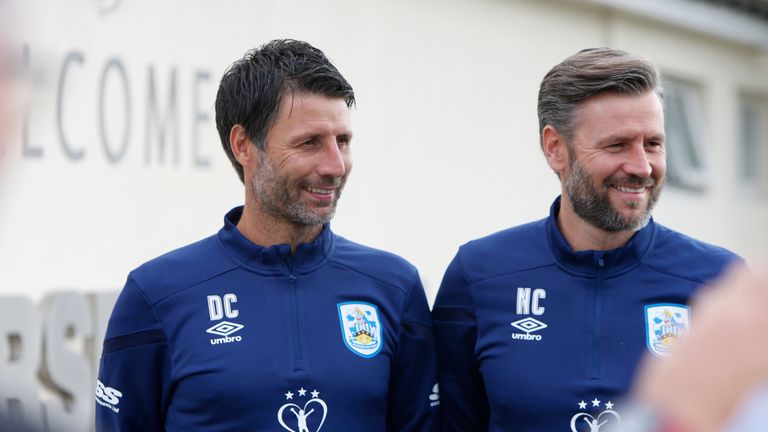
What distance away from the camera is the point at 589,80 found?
10.1ft

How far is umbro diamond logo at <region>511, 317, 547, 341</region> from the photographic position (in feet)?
9.87

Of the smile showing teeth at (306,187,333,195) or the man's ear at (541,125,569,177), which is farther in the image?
the man's ear at (541,125,569,177)

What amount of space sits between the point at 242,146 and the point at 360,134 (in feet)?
15.0

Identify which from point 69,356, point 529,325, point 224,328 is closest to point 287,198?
point 224,328

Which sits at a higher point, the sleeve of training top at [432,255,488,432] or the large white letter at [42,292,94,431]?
the sleeve of training top at [432,255,488,432]

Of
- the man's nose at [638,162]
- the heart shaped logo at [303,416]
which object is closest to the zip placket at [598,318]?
the man's nose at [638,162]

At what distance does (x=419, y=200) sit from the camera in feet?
27.0

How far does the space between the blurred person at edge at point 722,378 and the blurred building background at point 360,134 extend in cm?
253

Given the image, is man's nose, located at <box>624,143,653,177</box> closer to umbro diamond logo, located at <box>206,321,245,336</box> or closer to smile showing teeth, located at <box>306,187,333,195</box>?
smile showing teeth, located at <box>306,187,333,195</box>

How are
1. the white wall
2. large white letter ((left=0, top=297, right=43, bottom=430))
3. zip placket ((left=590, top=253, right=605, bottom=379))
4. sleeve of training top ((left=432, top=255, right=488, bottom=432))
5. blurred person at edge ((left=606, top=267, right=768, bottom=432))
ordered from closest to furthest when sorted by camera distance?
1. blurred person at edge ((left=606, top=267, right=768, bottom=432))
2. zip placket ((left=590, top=253, right=605, bottom=379))
3. sleeve of training top ((left=432, top=255, right=488, bottom=432))
4. large white letter ((left=0, top=297, right=43, bottom=430))
5. the white wall

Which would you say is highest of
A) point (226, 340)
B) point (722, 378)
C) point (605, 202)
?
point (605, 202)

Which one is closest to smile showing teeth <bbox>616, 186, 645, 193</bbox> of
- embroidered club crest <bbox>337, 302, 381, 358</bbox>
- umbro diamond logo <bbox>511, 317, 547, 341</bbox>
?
umbro diamond logo <bbox>511, 317, 547, 341</bbox>

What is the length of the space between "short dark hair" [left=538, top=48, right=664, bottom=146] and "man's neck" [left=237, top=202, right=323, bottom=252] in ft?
2.32

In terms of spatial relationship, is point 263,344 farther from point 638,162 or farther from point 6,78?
point 6,78
